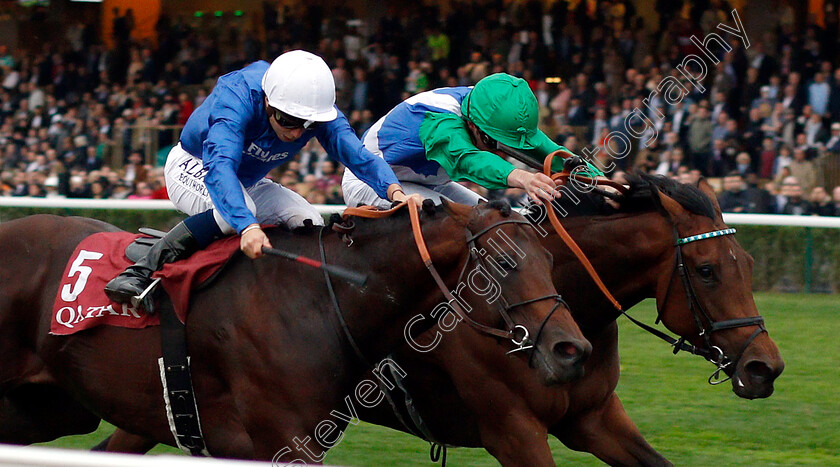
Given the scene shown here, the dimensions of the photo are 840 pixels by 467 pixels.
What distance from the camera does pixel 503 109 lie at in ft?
12.5

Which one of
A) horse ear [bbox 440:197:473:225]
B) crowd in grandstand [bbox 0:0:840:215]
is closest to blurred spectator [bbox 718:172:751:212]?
crowd in grandstand [bbox 0:0:840:215]

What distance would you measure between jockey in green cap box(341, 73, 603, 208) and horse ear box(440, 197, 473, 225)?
19.6 inches

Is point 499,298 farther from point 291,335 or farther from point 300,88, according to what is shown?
point 300,88

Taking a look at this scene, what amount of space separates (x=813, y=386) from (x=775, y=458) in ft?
4.69

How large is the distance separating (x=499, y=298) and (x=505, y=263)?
0.11 metres

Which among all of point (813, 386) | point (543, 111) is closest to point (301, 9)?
point (543, 111)

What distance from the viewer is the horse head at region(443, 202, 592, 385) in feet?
9.44

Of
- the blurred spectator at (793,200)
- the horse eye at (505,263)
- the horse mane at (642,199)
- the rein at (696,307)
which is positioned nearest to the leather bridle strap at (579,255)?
the rein at (696,307)

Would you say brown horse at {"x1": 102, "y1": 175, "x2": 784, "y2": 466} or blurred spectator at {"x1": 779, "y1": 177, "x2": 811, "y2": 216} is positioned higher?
brown horse at {"x1": 102, "y1": 175, "x2": 784, "y2": 466}

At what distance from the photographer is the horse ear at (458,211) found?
3.15 m

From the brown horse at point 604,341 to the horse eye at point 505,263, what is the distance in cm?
63

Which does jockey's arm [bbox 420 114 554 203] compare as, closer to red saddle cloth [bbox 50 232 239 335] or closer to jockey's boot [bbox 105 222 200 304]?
red saddle cloth [bbox 50 232 239 335]

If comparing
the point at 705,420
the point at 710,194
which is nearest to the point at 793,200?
the point at 705,420

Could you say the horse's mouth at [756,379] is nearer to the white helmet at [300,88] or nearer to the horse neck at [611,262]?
the horse neck at [611,262]
